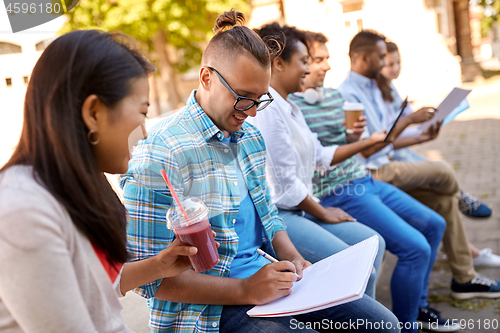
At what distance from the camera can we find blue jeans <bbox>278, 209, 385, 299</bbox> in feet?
7.03

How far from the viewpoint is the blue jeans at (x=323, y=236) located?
214cm

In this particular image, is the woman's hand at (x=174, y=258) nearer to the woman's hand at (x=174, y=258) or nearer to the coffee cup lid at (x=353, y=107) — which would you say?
the woman's hand at (x=174, y=258)

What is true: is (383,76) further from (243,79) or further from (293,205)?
(243,79)

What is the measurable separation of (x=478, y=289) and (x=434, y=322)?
55cm

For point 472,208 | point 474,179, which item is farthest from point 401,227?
point 474,179

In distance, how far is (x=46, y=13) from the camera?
3.52m

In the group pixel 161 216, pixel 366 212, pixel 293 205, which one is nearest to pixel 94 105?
pixel 161 216

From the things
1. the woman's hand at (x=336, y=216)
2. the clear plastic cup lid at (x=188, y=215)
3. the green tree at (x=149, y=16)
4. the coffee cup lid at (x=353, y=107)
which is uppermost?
the green tree at (x=149, y=16)

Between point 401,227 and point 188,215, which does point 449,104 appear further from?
point 188,215

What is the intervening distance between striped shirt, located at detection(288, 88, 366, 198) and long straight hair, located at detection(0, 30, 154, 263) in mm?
1849

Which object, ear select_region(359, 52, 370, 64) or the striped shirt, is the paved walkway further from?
ear select_region(359, 52, 370, 64)

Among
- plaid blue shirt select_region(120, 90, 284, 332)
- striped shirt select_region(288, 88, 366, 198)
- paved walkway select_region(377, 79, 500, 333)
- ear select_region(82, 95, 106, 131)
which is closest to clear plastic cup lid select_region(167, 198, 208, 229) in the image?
plaid blue shirt select_region(120, 90, 284, 332)

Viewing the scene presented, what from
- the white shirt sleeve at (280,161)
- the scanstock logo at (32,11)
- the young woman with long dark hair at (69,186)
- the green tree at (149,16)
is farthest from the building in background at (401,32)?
the young woman with long dark hair at (69,186)

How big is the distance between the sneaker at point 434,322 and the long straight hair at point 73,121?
2231 mm
